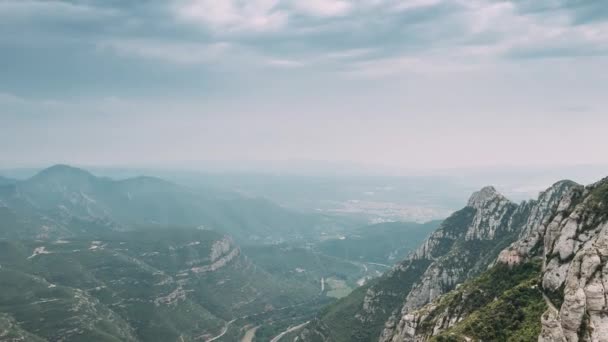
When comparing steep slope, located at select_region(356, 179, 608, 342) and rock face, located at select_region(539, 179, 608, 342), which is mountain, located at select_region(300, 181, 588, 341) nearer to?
steep slope, located at select_region(356, 179, 608, 342)

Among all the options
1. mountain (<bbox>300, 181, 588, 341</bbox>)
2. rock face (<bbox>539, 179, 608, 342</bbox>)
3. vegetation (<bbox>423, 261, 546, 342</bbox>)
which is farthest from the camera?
mountain (<bbox>300, 181, 588, 341</bbox>)

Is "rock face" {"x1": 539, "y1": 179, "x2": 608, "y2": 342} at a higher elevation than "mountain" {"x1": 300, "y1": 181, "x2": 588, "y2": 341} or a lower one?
higher

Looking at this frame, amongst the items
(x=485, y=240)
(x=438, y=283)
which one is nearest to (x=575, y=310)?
(x=438, y=283)

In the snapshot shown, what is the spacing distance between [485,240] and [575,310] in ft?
412

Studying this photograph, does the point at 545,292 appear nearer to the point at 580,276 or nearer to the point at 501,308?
the point at 501,308

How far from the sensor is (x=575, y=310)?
6072 centimetres

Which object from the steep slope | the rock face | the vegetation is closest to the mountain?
the steep slope

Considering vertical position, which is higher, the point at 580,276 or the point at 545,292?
the point at 580,276

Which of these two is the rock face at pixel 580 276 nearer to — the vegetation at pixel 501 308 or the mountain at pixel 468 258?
the vegetation at pixel 501 308

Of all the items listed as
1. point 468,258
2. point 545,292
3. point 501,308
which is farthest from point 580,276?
point 468,258

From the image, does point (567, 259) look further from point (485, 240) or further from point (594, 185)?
point (485, 240)

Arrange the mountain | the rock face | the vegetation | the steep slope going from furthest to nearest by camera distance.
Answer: the mountain, the vegetation, the steep slope, the rock face

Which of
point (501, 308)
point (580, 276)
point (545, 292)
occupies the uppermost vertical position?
point (580, 276)

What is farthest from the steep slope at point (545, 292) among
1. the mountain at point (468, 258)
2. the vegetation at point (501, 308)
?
the mountain at point (468, 258)
